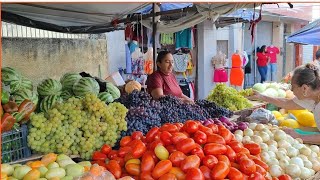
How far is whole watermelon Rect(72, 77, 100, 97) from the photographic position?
370cm

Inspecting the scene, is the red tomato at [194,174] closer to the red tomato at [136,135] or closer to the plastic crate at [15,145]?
the red tomato at [136,135]

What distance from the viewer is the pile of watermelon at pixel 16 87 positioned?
3.18 metres

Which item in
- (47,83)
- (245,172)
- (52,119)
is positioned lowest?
(245,172)

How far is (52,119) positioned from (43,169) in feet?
1.72

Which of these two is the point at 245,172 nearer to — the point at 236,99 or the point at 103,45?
the point at 236,99

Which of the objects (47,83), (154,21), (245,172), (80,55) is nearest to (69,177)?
(245,172)

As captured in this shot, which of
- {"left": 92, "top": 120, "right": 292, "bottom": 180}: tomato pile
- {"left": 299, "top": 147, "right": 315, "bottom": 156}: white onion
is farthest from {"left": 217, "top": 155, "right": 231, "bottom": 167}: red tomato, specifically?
{"left": 299, "top": 147, "right": 315, "bottom": 156}: white onion

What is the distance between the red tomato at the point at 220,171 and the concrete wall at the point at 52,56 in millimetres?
4413

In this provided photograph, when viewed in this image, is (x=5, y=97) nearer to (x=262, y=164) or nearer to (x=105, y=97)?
(x=105, y=97)

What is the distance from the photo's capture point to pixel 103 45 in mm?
8156

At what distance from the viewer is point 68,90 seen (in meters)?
3.82

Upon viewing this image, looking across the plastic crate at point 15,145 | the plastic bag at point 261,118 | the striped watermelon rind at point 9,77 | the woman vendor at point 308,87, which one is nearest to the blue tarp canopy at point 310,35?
the plastic bag at point 261,118

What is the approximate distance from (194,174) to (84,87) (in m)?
1.81

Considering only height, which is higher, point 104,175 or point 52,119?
point 52,119
